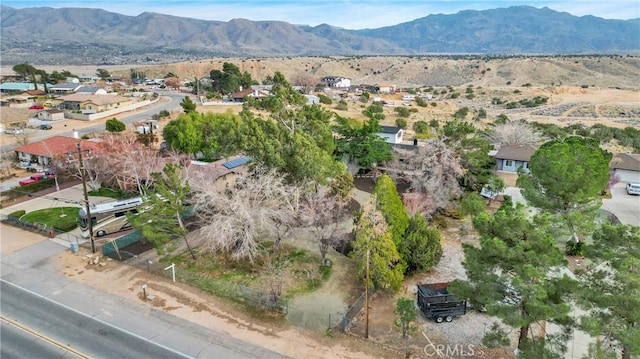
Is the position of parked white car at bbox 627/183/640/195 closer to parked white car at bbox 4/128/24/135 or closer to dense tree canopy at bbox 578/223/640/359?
dense tree canopy at bbox 578/223/640/359

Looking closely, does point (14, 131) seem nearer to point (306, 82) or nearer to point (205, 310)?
point (205, 310)

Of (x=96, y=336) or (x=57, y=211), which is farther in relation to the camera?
(x=57, y=211)

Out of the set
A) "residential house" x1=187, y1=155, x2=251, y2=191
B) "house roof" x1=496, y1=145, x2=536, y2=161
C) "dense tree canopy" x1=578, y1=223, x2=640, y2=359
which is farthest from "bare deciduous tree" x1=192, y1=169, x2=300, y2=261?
"house roof" x1=496, y1=145, x2=536, y2=161

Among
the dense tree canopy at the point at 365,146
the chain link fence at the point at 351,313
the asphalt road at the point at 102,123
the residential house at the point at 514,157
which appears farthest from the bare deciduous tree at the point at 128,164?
the residential house at the point at 514,157

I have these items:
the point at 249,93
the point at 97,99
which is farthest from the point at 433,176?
the point at 97,99

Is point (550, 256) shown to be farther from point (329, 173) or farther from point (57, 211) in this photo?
point (57, 211)

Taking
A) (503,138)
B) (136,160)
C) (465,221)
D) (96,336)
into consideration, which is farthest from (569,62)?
(96,336)
